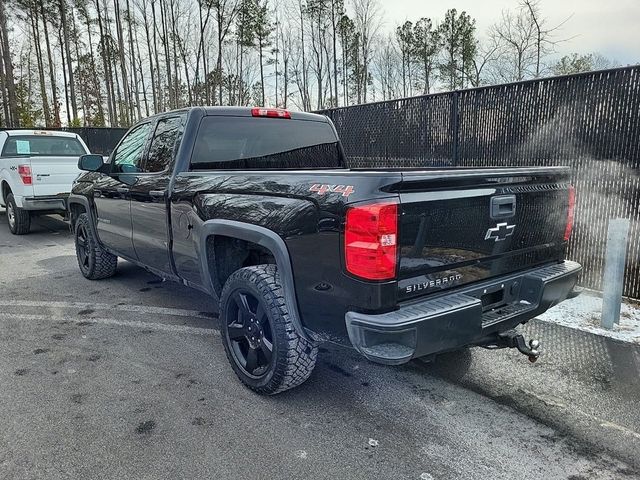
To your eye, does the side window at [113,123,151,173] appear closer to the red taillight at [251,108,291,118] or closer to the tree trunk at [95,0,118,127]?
the red taillight at [251,108,291,118]

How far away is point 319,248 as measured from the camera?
243 centimetres

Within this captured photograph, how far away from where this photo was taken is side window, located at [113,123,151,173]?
4.43 metres

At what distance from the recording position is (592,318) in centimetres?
439

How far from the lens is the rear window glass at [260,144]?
377 centimetres

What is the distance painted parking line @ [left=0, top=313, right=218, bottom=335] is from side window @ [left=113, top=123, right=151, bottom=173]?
1.45 m

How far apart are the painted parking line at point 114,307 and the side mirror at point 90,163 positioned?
1.43 meters

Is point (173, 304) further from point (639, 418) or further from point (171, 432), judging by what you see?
point (639, 418)

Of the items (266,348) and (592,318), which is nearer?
(266,348)

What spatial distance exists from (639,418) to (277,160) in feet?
10.4

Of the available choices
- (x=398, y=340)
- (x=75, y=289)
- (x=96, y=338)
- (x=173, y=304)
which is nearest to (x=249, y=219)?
(x=398, y=340)

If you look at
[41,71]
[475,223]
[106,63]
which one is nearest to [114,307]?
[475,223]

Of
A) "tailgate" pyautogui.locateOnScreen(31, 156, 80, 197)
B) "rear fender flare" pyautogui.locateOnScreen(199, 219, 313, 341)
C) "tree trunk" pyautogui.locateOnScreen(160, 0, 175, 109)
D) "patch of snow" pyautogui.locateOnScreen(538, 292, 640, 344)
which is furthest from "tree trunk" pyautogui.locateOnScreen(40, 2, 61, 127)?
"patch of snow" pyautogui.locateOnScreen(538, 292, 640, 344)

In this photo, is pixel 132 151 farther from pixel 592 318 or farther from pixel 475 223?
pixel 592 318

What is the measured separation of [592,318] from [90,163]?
5059mm
